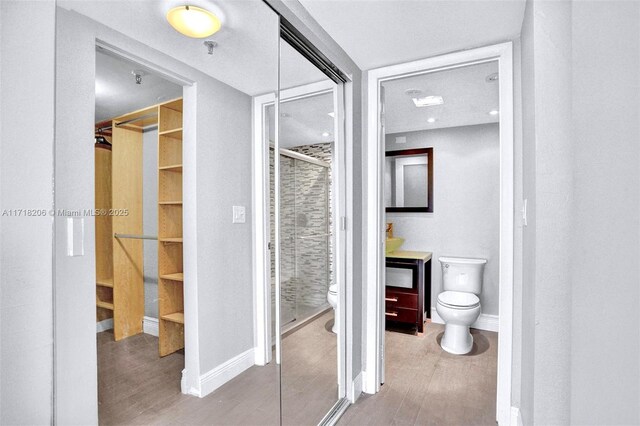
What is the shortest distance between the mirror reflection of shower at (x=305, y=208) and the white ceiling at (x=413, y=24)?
358 millimetres

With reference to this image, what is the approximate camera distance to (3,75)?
0.64 metres

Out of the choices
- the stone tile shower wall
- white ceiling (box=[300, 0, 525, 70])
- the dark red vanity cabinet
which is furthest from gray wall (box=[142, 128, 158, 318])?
the dark red vanity cabinet

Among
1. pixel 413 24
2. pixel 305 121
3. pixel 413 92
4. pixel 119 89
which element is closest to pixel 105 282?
pixel 119 89

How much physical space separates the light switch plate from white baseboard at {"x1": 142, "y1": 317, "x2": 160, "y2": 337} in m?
0.24

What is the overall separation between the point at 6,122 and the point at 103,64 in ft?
0.74

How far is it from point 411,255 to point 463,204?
776 mm

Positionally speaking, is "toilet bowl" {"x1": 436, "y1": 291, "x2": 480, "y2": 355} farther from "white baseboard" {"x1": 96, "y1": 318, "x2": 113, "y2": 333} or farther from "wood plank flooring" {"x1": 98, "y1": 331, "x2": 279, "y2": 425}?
"white baseboard" {"x1": 96, "y1": 318, "x2": 113, "y2": 333}

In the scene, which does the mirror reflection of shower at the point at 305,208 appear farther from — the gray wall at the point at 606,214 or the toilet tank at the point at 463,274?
the toilet tank at the point at 463,274

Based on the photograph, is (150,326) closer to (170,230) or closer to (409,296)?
(170,230)

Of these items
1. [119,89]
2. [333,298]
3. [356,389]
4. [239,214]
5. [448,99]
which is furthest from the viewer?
[448,99]

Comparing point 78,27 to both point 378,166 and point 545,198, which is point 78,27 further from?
point 378,166

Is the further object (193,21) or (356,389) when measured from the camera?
(356,389)

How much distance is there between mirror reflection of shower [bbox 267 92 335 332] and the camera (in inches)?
58.8

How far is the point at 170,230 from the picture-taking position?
0.93m
